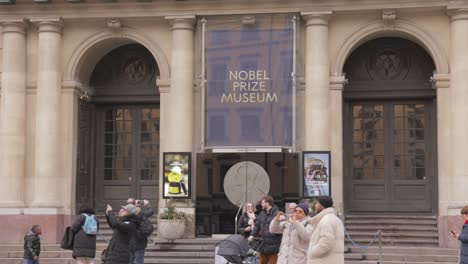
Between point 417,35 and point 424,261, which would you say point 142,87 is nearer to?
point 417,35

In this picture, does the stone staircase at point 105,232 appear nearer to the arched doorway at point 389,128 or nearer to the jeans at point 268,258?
the arched doorway at point 389,128

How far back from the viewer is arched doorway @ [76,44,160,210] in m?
26.7

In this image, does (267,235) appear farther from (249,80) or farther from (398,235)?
(249,80)

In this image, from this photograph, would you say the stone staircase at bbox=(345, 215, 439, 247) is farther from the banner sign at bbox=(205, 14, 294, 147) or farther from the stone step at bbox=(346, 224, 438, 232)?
the banner sign at bbox=(205, 14, 294, 147)

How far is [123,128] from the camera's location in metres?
27.0

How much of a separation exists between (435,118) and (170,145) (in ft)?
25.1

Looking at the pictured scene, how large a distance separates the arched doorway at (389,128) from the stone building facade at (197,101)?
0.11 ft

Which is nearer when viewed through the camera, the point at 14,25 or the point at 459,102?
the point at 459,102

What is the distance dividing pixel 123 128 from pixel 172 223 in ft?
16.3

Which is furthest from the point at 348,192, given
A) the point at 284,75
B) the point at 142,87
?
the point at 142,87

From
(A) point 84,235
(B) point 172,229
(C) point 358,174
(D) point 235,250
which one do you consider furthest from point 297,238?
(C) point 358,174

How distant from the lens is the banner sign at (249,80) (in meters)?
23.9

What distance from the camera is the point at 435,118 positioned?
25.2m

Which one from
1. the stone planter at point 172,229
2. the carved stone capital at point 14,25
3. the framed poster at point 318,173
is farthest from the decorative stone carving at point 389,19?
the carved stone capital at point 14,25
